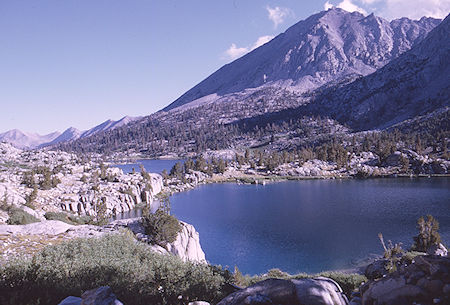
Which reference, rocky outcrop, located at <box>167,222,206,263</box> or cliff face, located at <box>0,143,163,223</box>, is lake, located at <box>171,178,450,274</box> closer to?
rocky outcrop, located at <box>167,222,206,263</box>

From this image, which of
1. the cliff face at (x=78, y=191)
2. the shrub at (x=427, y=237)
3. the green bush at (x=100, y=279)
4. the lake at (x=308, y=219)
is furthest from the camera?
the cliff face at (x=78, y=191)

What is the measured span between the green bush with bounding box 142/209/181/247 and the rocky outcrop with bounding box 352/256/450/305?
19.7 metres

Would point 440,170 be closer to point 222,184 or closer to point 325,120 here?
point 222,184

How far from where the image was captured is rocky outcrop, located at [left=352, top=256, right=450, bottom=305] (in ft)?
22.3

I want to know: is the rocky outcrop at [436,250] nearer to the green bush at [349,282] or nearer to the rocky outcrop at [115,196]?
the green bush at [349,282]

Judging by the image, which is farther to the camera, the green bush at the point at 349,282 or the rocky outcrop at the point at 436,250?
the rocky outcrop at the point at 436,250

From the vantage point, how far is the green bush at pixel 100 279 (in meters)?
9.29

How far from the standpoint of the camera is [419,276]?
7.29 meters

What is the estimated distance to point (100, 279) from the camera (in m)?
10.3

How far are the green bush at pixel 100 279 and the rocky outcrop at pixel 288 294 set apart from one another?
268cm

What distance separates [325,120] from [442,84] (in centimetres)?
6270

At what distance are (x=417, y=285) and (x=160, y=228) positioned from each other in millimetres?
21146

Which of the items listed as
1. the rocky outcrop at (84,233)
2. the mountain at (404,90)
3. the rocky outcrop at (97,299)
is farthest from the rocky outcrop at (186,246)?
the mountain at (404,90)

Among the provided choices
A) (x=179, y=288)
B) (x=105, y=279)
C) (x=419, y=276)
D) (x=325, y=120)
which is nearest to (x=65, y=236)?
(x=105, y=279)
